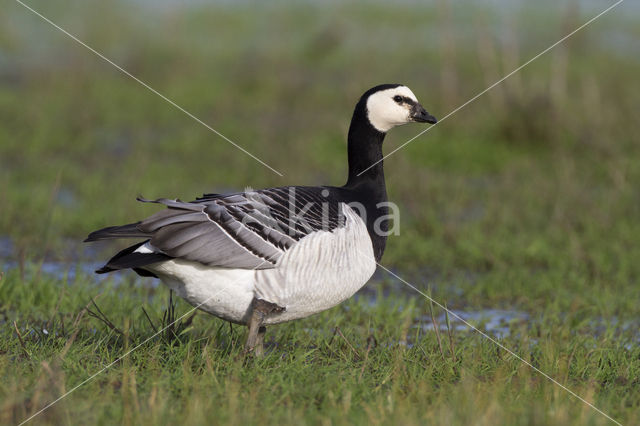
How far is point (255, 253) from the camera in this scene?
15.5 feet

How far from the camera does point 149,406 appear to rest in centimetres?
392

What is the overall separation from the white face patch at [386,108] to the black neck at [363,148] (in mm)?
45

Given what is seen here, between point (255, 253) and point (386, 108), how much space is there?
1.63 metres

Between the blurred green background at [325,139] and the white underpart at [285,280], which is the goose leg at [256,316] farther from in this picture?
the blurred green background at [325,139]

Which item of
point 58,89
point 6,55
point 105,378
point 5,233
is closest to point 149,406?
point 105,378

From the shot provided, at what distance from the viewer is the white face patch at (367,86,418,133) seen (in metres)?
5.75

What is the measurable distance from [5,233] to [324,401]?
526 cm

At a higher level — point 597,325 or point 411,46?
point 411,46

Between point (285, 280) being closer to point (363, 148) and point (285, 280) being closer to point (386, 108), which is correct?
point (363, 148)

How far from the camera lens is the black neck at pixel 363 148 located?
5.73 meters

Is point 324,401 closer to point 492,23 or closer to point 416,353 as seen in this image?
point 416,353

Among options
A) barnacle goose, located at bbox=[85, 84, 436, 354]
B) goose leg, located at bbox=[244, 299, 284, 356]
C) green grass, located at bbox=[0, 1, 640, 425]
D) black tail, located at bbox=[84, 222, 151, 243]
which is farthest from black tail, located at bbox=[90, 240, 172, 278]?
goose leg, located at bbox=[244, 299, 284, 356]

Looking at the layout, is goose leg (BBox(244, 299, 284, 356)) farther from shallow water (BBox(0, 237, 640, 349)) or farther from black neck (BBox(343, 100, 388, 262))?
shallow water (BBox(0, 237, 640, 349))

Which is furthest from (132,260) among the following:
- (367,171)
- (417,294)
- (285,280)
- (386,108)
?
(417,294)
